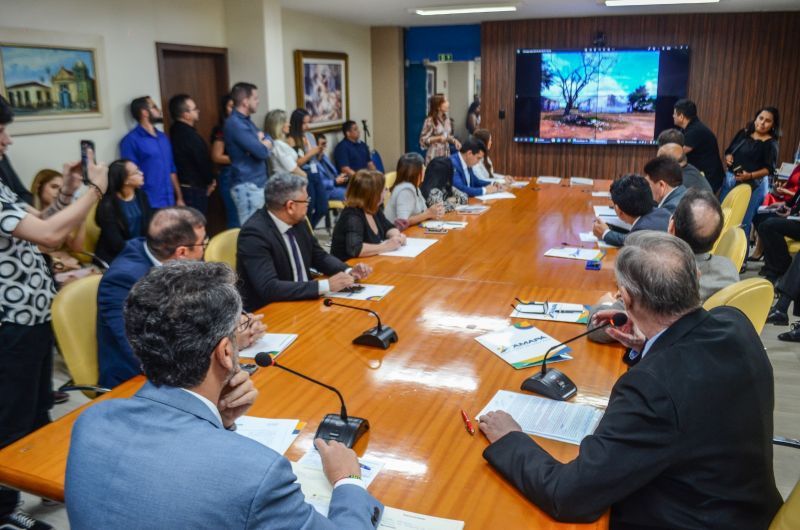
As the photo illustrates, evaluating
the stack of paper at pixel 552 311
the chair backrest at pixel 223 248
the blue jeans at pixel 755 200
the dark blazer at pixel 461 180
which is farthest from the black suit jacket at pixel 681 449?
the blue jeans at pixel 755 200

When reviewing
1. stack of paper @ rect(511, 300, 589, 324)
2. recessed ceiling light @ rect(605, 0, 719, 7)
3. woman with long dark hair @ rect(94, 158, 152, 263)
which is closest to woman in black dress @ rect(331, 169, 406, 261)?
stack of paper @ rect(511, 300, 589, 324)

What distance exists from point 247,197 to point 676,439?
4.91m

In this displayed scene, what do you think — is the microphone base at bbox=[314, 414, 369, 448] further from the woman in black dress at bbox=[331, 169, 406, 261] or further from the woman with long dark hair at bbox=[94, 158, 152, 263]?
the woman with long dark hair at bbox=[94, 158, 152, 263]

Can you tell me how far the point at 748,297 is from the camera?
2143mm

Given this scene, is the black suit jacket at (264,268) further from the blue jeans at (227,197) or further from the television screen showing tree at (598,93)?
the television screen showing tree at (598,93)

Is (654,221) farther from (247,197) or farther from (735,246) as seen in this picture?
(247,197)

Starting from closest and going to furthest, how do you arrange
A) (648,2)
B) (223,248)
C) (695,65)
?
(223,248) < (648,2) < (695,65)

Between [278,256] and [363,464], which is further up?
[278,256]

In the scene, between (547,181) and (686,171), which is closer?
(686,171)

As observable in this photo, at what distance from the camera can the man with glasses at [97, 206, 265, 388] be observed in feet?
7.47

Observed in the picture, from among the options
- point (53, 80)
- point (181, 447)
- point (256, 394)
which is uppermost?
point (53, 80)

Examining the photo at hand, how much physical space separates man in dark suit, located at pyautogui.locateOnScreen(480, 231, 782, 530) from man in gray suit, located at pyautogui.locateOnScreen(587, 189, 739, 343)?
2.89ft

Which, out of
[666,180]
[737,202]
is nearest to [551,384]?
[666,180]

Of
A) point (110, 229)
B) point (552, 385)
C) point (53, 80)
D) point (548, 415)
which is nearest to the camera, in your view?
point (548, 415)
